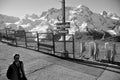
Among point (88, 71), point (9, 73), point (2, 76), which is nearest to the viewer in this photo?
point (9, 73)

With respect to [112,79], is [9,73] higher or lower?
higher

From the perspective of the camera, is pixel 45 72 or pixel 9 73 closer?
pixel 9 73

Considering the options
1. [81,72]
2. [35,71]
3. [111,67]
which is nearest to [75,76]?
[81,72]

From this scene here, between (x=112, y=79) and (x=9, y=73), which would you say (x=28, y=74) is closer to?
(x=9, y=73)

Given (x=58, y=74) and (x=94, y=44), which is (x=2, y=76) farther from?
(x=94, y=44)

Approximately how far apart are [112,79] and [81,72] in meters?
1.33

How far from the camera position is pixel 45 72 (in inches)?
195

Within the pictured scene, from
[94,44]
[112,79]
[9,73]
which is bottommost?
[112,79]

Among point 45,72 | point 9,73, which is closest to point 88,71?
point 45,72

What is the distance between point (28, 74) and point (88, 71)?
2.81 metres

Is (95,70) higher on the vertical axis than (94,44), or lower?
lower

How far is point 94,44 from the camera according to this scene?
6.71m

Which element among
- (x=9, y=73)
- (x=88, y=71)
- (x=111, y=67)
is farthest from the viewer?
(x=111, y=67)

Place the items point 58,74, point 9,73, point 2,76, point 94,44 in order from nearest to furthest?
point 9,73 < point 2,76 < point 58,74 < point 94,44
